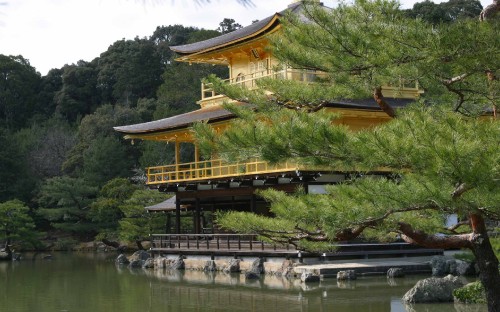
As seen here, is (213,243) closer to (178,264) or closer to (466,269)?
(178,264)

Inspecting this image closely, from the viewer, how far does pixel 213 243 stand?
1850cm

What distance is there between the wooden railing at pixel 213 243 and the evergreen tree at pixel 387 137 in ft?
28.0

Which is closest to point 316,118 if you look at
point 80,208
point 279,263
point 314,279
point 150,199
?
point 314,279

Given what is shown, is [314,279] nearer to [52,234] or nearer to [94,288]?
[94,288]

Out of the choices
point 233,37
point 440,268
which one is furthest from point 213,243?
point 440,268

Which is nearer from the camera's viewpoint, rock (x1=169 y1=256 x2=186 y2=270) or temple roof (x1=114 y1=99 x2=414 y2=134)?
A: temple roof (x1=114 y1=99 x2=414 y2=134)

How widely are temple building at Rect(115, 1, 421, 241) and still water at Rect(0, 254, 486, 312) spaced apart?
238cm

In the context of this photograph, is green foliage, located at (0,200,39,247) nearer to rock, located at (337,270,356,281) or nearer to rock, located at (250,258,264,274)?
rock, located at (250,258,264,274)

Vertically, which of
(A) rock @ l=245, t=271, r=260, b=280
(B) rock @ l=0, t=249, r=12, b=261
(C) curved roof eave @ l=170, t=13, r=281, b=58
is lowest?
(A) rock @ l=245, t=271, r=260, b=280

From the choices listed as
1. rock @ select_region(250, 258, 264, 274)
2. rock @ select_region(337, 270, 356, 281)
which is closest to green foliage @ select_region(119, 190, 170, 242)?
rock @ select_region(250, 258, 264, 274)

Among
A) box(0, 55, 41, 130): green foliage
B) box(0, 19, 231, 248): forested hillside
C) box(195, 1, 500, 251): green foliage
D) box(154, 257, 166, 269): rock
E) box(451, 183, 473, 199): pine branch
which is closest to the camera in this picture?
box(195, 1, 500, 251): green foliage

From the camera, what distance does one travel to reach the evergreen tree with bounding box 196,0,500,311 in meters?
5.63

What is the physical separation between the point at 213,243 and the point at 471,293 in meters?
8.82

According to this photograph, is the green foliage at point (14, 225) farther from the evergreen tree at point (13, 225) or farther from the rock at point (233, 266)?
the rock at point (233, 266)
